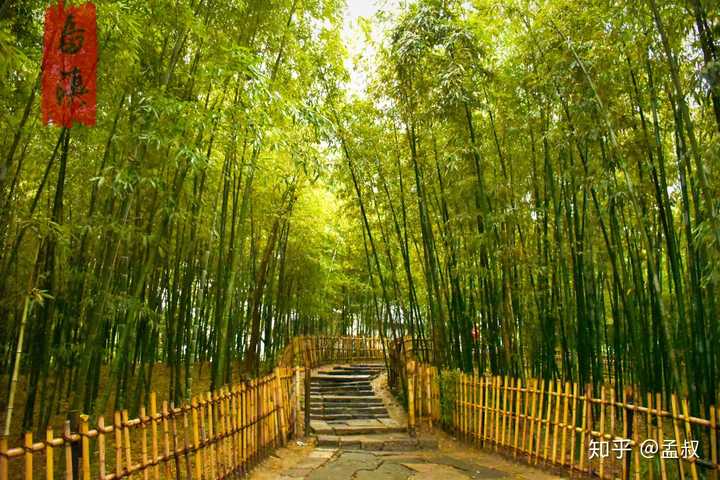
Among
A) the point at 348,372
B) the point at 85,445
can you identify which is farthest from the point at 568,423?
the point at 348,372

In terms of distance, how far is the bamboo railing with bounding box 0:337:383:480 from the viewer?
2416mm

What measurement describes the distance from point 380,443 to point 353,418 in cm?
138

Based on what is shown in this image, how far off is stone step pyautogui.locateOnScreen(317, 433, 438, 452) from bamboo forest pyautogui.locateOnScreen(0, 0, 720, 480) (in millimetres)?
394

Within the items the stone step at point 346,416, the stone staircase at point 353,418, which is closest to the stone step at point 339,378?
the stone staircase at point 353,418

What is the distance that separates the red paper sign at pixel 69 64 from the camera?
9.76 ft

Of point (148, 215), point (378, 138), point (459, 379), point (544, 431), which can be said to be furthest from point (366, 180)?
point (544, 431)

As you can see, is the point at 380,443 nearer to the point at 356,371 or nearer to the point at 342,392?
the point at 342,392

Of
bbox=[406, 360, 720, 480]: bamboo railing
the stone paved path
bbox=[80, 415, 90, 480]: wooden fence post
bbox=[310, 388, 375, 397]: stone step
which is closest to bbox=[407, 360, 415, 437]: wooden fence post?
bbox=[406, 360, 720, 480]: bamboo railing

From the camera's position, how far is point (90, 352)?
3.54 m

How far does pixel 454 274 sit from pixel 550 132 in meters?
2.14

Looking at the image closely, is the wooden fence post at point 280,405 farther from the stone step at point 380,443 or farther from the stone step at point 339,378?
the stone step at point 339,378

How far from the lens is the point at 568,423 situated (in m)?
4.52

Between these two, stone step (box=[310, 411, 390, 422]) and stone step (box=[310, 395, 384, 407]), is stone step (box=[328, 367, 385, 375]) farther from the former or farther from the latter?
stone step (box=[310, 411, 390, 422])

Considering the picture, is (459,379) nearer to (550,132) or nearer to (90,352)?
(550,132)
